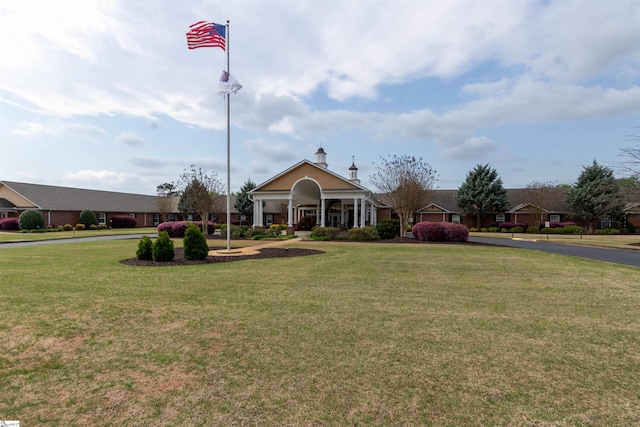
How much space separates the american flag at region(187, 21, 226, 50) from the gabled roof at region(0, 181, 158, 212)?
123ft

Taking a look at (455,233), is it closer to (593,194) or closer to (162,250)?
(162,250)

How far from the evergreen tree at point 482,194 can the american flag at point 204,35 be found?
3720cm

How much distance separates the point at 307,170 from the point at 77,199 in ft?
114

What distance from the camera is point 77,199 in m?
45.4

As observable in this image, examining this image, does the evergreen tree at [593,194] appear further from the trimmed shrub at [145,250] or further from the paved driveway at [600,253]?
the trimmed shrub at [145,250]

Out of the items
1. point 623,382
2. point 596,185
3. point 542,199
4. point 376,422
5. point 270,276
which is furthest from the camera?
point 542,199

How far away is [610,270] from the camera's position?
11.7 meters

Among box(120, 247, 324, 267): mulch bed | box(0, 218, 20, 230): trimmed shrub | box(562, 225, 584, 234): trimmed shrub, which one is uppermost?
box(0, 218, 20, 230): trimmed shrub

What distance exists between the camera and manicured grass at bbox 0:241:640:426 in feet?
10.9

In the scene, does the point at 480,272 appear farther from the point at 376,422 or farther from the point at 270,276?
the point at 376,422

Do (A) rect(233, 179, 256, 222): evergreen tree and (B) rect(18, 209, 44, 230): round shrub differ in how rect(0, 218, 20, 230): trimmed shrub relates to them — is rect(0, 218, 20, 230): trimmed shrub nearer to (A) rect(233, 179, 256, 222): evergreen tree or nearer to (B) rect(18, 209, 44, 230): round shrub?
(B) rect(18, 209, 44, 230): round shrub

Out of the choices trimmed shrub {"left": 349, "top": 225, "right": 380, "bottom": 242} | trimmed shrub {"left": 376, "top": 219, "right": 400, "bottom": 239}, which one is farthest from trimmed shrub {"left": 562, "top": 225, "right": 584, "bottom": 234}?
trimmed shrub {"left": 349, "top": 225, "right": 380, "bottom": 242}

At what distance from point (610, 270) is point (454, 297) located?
8.06m

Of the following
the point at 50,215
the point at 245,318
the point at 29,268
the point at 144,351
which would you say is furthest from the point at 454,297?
the point at 50,215
